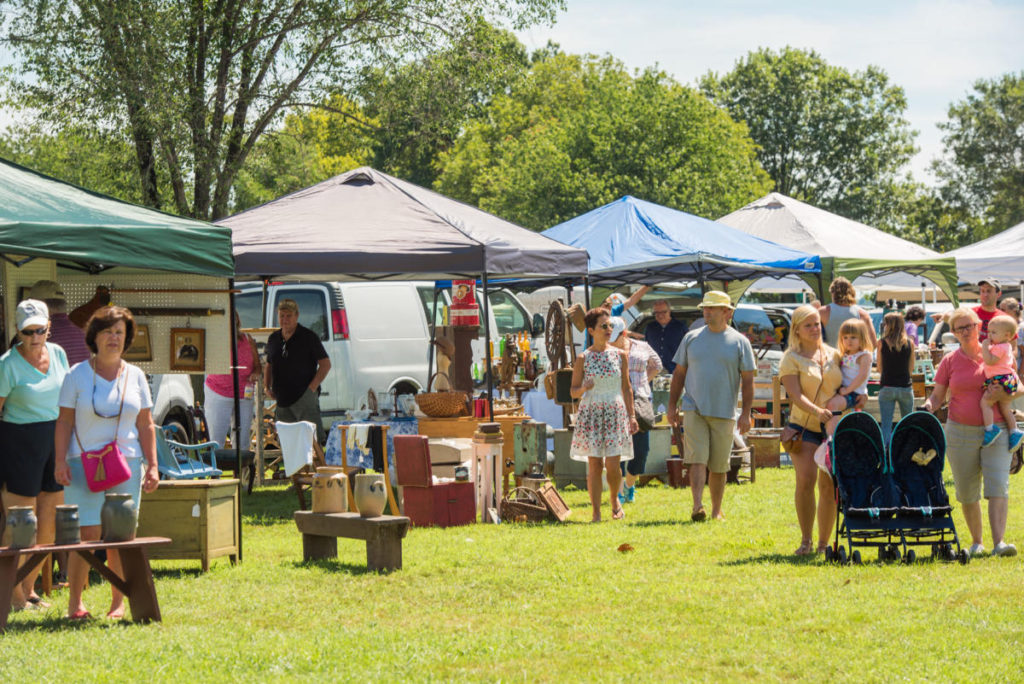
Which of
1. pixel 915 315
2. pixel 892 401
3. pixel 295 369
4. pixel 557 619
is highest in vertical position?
pixel 915 315

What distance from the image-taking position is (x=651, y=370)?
1223cm

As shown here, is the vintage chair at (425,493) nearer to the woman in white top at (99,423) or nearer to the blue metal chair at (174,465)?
the blue metal chair at (174,465)

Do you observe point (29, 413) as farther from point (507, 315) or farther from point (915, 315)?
point (507, 315)

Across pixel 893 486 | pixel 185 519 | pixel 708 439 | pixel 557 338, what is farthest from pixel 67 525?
pixel 557 338

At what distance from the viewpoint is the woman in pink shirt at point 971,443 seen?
812cm

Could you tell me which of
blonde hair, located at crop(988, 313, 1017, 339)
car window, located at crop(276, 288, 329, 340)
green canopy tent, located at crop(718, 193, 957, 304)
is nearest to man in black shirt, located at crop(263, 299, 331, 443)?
car window, located at crop(276, 288, 329, 340)

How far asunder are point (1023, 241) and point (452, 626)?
15.1m

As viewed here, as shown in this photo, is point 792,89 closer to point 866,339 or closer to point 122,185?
point 122,185

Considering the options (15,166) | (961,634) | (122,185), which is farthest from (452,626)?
(122,185)

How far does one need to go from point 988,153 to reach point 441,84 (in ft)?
158

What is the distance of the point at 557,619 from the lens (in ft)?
21.5

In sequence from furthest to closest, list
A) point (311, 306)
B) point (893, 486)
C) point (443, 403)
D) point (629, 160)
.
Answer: point (629, 160), point (311, 306), point (443, 403), point (893, 486)

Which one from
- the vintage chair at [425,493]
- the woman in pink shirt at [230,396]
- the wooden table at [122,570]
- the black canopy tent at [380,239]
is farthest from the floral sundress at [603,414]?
the wooden table at [122,570]

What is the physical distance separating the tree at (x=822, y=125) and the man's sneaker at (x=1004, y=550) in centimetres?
5526
